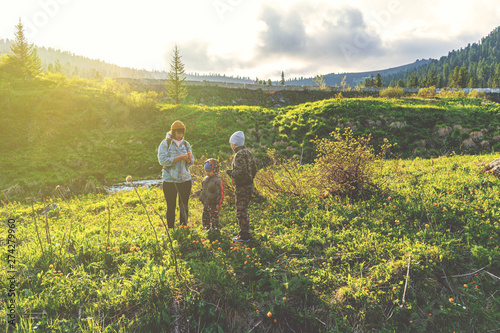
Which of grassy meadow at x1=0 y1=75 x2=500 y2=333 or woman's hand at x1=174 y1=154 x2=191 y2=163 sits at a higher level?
woman's hand at x1=174 y1=154 x2=191 y2=163

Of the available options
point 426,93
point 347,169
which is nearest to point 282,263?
point 347,169

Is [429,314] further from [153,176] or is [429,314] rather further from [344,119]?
[344,119]

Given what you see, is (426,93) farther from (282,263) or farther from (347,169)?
(282,263)

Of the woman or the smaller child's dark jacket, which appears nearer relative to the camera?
the woman

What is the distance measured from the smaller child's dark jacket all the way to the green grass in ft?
2.51

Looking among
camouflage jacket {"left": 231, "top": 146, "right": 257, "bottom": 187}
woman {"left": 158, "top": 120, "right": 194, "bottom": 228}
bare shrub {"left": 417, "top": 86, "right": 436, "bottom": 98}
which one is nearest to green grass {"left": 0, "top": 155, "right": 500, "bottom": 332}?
woman {"left": 158, "top": 120, "right": 194, "bottom": 228}

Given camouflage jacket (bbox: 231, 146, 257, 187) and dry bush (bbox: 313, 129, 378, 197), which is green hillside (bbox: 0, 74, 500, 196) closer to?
dry bush (bbox: 313, 129, 378, 197)

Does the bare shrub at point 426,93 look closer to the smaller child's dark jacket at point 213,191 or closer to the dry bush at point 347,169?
the dry bush at point 347,169

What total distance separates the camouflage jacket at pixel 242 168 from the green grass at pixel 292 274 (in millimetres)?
1303

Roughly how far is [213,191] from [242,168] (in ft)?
3.15

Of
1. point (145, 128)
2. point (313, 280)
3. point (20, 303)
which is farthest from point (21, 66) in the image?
point (313, 280)

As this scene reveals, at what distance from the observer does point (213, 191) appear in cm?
539

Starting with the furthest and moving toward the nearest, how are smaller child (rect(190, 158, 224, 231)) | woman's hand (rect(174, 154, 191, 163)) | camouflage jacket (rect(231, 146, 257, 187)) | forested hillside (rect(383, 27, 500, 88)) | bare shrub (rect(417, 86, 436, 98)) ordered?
forested hillside (rect(383, 27, 500, 88)) < bare shrub (rect(417, 86, 436, 98)) < smaller child (rect(190, 158, 224, 231)) < woman's hand (rect(174, 154, 191, 163)) < camouflage jacket (rect(231, 146, 257, 187))

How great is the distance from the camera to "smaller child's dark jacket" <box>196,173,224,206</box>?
538 centimetres
